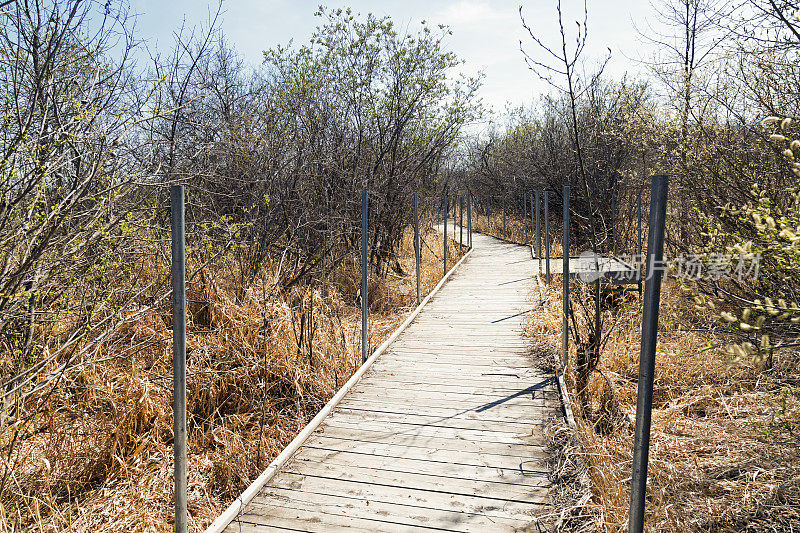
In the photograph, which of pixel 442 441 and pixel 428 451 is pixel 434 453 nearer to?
pixel 428 451

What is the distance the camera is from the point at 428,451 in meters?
3.62

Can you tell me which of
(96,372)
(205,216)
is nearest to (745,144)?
(205,216)

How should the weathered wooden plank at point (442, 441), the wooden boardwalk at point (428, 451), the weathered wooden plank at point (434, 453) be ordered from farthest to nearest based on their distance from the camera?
the weathered wooden plank at point (442, 441) < the weathered wooden plank at point (434, 453) < the wooden boardwalk at point (428, 451)

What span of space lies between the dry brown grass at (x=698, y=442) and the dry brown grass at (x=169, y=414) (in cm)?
237

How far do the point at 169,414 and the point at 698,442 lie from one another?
419cm

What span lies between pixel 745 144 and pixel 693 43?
8335mm

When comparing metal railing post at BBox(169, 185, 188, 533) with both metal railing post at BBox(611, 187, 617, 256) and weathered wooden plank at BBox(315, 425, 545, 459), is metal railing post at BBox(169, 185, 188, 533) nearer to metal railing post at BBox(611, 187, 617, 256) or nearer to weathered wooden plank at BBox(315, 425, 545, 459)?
weathered wooden plank at BBox(315, 425, 545, 459)

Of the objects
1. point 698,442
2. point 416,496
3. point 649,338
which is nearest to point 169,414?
point 416,496

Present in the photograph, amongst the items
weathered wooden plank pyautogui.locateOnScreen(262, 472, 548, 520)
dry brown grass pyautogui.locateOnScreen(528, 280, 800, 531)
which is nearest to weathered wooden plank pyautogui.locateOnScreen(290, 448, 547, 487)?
weathered wooden plank pyautogui.locateOnScreen(262, 472, 548, 520)

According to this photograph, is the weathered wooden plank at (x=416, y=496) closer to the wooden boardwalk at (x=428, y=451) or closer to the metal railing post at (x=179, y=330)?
the wooden boardwalk at (x=428, y=451)

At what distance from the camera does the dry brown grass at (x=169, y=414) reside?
319 centimetres

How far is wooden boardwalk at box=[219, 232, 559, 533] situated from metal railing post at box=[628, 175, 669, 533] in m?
1.03

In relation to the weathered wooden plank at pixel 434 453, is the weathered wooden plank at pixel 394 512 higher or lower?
lower

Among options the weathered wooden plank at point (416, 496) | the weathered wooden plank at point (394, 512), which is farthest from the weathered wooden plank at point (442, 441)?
the weathered wooden plank at point (394, 512)
